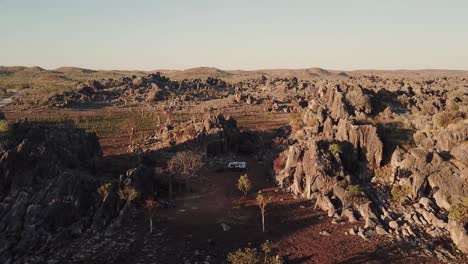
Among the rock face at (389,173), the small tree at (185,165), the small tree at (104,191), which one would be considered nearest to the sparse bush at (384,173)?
the rock face at (389,173)

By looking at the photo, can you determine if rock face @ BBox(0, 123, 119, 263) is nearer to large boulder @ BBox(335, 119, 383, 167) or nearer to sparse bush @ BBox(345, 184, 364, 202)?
sparse bush @ BBox(345, 184, 364, 202)

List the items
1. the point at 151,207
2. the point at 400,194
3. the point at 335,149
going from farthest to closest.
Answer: the point at 335,149 < the point at 400,194 < the point at 151,207

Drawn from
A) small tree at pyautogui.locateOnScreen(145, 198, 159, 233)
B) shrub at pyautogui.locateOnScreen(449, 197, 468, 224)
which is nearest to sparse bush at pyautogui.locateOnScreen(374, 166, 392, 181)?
shrub at pyautogui.locateOnScreen(449, 197, 468, 224)

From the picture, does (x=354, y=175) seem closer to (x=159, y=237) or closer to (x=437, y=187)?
(x=437, y=187)

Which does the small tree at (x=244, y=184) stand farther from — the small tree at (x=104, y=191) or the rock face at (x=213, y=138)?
the rock face at (x=213, y=138)

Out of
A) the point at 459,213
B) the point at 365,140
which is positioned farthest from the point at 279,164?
the point at 459,213

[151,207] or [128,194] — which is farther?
[128,194]

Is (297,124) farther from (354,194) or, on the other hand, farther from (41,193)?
(41,193)

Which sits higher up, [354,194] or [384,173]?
[384,173]
